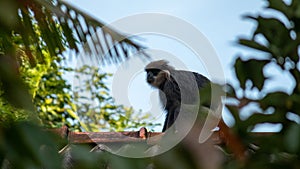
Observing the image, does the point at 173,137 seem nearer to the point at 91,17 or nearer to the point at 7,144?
the point at 7,144

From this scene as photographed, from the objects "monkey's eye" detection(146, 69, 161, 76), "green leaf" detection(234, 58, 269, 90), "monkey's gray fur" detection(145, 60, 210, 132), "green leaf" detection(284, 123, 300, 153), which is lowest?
"monkey's gray fur" detection(145, 60, 210, 132)

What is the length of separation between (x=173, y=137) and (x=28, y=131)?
36 cm

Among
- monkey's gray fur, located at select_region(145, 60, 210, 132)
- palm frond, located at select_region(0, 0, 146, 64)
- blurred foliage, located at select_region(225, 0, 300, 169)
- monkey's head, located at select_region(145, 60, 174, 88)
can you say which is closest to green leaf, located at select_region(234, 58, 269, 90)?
blurred foliage, located at select_region(225, 0, 300, 169)

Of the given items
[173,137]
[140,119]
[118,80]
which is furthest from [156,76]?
[173,137]

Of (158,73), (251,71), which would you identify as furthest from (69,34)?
(158,73)

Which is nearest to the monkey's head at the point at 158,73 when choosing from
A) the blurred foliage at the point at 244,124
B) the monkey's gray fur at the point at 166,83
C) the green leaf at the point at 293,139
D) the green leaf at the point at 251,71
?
the monkey's gray fur at the point at 166,83

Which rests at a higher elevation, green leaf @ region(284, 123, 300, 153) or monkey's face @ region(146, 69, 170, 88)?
green leaf @ region(284, 123, 300, 153)

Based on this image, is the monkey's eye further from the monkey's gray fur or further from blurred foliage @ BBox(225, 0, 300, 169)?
blurred foliage @ BBox(225, 0, 300, 169)

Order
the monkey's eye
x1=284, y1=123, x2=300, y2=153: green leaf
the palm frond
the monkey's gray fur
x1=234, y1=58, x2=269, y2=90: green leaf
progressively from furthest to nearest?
the monkey's eye < the monkey's gray fur < the palm frond < x1=234, y1=58, x2=269, y2=90: green leaf < x1=284, y1=123, x2=300, y2=153: green leaf

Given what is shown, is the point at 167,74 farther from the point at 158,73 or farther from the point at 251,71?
the point at 251,71

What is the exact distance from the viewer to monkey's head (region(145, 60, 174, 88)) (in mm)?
4926

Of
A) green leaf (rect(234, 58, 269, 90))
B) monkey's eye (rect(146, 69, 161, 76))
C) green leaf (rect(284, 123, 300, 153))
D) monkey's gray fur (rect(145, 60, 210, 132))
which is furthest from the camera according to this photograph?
monkey's eye (rect(146, 69, 161, 76))

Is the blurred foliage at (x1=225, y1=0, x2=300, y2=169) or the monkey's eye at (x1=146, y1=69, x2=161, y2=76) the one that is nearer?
the blurred foliage at (x1=225, y1=0, x2=300, y2=169)

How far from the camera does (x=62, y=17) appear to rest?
192cm
